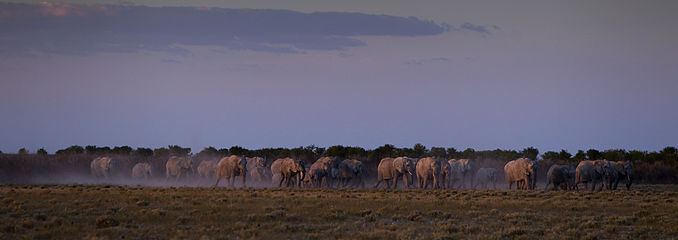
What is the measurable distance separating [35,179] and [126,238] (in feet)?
170

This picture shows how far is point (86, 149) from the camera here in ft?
308

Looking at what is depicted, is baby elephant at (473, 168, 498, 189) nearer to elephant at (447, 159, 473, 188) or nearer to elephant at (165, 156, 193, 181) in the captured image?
elephant at (447, 159, 473, 188)

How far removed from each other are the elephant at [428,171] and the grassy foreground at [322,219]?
65.0 ft

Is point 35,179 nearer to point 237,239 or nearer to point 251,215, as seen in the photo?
point 251,215

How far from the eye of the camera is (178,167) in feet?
210

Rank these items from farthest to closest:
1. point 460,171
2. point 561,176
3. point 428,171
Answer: point 460,171 → point 428,171 → point 561,176

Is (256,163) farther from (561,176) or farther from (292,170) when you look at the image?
(561,176)

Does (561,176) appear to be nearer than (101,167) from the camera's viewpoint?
Yes

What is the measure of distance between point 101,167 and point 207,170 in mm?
11570

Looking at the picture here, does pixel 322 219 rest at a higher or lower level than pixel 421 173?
lower

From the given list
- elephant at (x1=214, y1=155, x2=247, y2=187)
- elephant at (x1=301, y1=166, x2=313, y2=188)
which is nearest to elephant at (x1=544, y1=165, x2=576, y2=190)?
elephant at (x1=301, y1=166, x2=313, y2=188)

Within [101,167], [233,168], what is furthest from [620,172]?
[101,167]

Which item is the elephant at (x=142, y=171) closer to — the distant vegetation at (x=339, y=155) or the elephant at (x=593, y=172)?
the distant vegetation at (x=339, y=155)

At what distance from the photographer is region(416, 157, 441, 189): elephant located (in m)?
51.0
